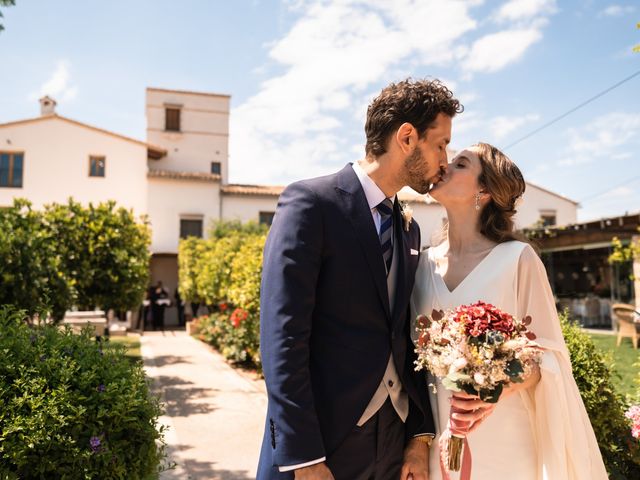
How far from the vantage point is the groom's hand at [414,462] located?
2.21m

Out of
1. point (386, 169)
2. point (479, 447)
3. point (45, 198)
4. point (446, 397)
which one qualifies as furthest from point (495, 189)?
point (45, 198)

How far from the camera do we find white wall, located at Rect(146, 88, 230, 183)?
29.7 m

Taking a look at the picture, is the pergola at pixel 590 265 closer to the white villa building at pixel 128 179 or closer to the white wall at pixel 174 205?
the white villa building at pixel 128 179

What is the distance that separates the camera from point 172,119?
99.6ft

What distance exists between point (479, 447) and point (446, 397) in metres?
0.26

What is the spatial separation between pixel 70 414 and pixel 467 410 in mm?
2069

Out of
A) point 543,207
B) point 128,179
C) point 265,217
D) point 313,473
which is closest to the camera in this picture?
point 313,473

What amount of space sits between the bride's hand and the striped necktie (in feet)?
1.89

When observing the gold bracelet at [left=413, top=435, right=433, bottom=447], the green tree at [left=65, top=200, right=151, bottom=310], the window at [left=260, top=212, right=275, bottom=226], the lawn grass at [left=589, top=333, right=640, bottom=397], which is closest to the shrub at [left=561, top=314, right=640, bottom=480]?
the gold bracelet at [left=413, top=435, right=433, bottom=447]

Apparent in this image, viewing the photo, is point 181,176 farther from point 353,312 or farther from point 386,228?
point 353,312

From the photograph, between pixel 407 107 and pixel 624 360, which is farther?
pixel 624 360

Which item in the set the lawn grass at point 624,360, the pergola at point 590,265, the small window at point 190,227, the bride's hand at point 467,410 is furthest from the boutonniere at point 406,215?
the small window at point 190,227

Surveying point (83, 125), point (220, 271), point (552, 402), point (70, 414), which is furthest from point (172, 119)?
point (552, 402)

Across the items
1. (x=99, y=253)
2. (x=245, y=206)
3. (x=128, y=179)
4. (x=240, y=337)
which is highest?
(x=128, y=179)
